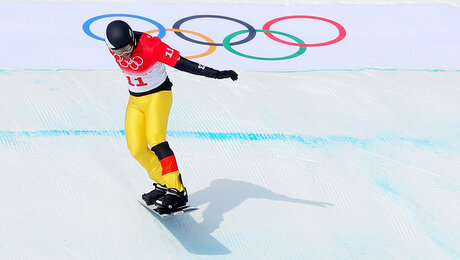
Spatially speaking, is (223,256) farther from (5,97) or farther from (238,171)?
(5,97)

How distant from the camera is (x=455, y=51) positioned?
10383 mm

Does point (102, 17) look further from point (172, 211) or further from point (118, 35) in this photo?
point (172, 211)

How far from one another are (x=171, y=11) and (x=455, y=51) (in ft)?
15.4

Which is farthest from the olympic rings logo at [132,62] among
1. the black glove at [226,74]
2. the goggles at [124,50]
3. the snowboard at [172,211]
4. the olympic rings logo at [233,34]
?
the olympic rings logo at [233,34]

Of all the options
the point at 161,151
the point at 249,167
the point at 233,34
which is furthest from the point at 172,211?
the point at 233,34

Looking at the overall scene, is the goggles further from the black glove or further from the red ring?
the red ring

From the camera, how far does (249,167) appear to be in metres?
7.17

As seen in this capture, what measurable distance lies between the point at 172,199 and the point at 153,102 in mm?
878

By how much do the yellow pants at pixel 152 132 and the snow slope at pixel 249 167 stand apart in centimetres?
59

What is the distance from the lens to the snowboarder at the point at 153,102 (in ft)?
18.9

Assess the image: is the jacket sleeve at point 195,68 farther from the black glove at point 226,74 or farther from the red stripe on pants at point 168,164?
the red stripe on pants at point 168,164

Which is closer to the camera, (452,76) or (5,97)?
(5,97)

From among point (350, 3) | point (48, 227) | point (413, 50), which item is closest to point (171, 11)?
point (350, 3)

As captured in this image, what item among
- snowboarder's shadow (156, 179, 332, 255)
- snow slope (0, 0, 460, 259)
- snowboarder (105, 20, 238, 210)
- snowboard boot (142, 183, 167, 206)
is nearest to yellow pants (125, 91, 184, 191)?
snowboarder (105, 20, 238, 210)
